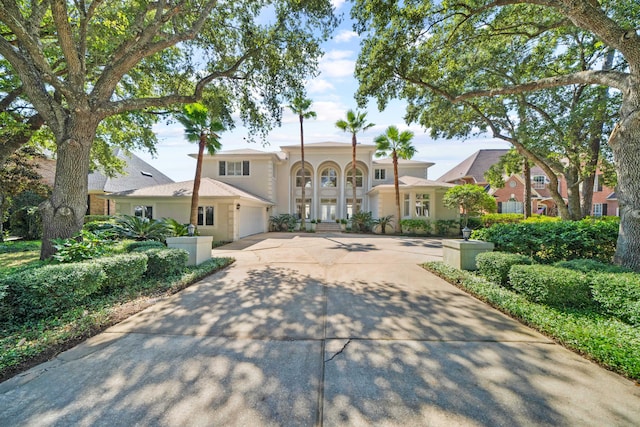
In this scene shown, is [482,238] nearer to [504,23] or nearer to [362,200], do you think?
[504,23]

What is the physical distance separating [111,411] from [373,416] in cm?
222

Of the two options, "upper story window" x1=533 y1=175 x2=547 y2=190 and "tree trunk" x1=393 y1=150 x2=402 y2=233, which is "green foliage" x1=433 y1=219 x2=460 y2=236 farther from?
"upper story window" x1=533 y1=175 x2=547 y2=190

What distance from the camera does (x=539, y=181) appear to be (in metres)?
28.0

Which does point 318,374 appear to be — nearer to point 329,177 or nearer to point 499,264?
point 499,264

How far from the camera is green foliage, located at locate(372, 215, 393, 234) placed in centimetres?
1917

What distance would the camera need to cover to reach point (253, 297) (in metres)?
4.99

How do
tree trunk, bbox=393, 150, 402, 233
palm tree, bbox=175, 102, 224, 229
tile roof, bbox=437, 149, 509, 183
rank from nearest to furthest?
palm tree, bbox=175, 102, 224, 229 < tree trunk, bbox=393, 150, 402, 233 < tile roof, bbox=437, 149, 509, 183

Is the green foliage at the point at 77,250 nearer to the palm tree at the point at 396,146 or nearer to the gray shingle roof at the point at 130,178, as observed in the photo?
Answer: the gray shingle roof at the point at 130,178

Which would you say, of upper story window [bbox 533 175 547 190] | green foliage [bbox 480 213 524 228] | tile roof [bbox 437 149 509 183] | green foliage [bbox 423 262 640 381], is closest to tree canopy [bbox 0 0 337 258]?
green foliage [bbox 423 262 640 381]

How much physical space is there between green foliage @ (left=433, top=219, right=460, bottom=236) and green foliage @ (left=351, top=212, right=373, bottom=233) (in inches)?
190

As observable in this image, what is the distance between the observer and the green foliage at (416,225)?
A: 1817 cm

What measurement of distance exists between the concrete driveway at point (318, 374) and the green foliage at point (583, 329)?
157mm

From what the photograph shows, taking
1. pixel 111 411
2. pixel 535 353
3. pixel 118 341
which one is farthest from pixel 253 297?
pixel 535 353

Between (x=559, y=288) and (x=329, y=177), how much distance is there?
68.8 feet
